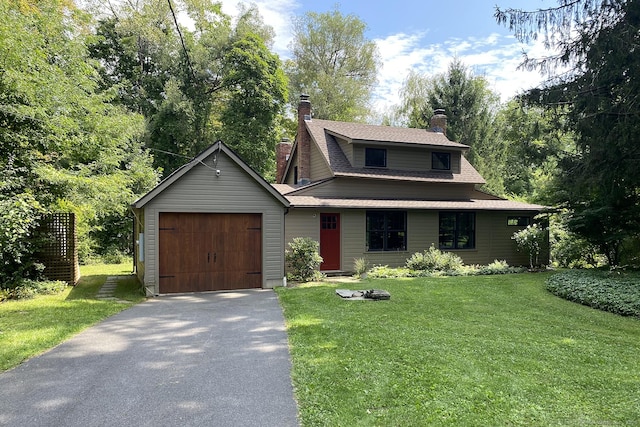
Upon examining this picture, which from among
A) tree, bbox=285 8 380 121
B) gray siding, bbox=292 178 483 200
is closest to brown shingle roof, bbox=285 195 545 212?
gray siding, bbox=292 178 483 200

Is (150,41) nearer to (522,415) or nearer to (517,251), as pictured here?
(517,251)

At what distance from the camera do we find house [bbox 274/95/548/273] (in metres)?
14.5

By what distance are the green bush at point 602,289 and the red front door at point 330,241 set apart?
6931 mm

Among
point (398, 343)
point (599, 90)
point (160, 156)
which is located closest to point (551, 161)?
point (599, 90)

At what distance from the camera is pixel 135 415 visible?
374 cm

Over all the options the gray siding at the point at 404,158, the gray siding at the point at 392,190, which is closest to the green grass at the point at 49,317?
the gray siding at the point at 392,190

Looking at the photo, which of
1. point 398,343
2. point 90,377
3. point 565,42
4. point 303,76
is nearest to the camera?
point 90,377

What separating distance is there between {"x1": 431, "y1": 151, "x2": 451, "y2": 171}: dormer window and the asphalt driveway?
13.3 meters

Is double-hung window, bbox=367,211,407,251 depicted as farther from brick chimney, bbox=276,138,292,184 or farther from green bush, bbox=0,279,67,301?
green bush, bbox=0,279,67,301

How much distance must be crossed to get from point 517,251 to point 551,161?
5.48 metres

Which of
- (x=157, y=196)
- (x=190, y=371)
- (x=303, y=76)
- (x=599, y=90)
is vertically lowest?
(x=190, y=371)

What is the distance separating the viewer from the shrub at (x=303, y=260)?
12539mm

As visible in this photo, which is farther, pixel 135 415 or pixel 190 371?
pixel 190 371

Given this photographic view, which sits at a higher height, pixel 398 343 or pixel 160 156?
pixel 160 156
